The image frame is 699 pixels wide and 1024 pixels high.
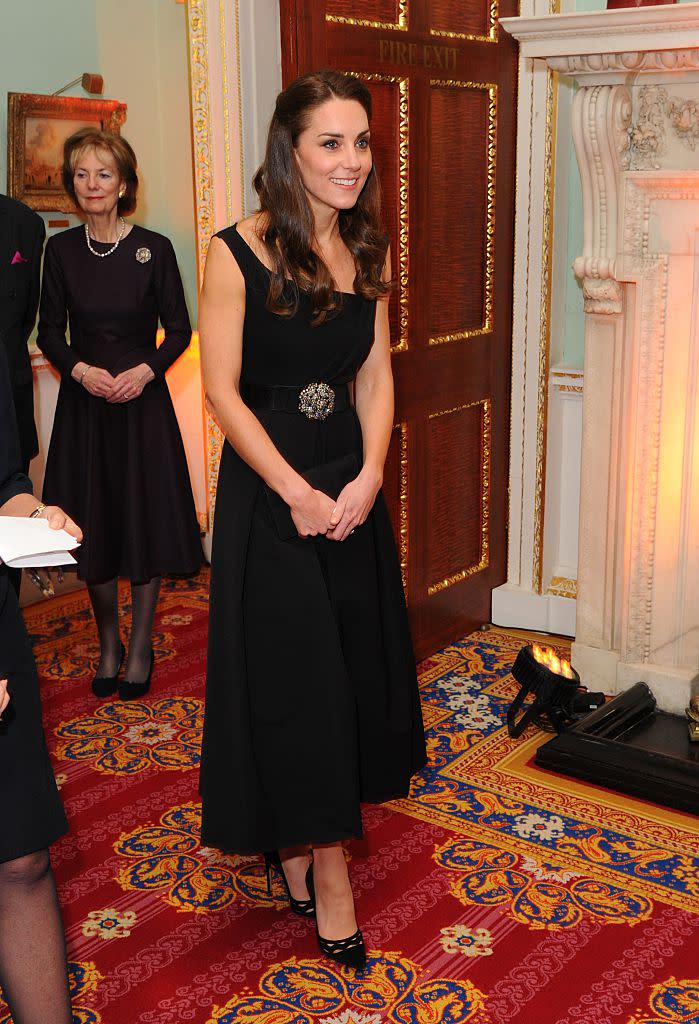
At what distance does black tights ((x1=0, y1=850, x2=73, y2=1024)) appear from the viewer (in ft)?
7.09

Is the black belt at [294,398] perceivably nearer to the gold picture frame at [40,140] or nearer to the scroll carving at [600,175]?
the scroll carving at [600,175]

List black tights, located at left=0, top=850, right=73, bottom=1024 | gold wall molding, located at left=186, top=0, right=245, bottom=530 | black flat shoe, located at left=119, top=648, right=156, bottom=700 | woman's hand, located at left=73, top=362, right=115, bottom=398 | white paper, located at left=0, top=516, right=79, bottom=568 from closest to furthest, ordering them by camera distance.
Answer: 1. white paper, located at left=0, top=516, right=79, bottom=568
2. black tights, located at left=0, top=850, right=73, bottom=1024
3. gold wall molding, located at left=186, top=0, right=245, bottom=530
4. woman's hand, located at left=73, top=362, right=115, bottom=398
5. black flat shoe, located at left=119, top=648, right=156, bottom=700

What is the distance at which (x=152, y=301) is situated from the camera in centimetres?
436

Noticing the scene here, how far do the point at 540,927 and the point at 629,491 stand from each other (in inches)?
66.0

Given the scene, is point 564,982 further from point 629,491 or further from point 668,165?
point 668,165

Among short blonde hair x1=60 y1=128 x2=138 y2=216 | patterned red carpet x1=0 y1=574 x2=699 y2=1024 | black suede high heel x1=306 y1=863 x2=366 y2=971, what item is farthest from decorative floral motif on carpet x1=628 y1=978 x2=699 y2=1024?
short blonde hair x1=60 y1=128 x2=138 y2=216

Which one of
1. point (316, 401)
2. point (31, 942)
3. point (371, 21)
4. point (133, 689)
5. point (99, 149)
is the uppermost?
point (371, 21)

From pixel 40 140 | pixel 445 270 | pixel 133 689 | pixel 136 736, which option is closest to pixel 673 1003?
pixel 136 736

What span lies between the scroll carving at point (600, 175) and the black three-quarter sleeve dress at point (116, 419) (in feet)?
4.80

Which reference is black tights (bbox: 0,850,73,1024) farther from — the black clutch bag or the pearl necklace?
the pearl necklace

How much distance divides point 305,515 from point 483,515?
7.74 ft

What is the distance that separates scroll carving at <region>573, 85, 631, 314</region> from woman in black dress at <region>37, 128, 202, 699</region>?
1462 mm

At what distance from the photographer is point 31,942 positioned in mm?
2180

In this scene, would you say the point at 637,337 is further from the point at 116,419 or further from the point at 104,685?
the point at 104,685
